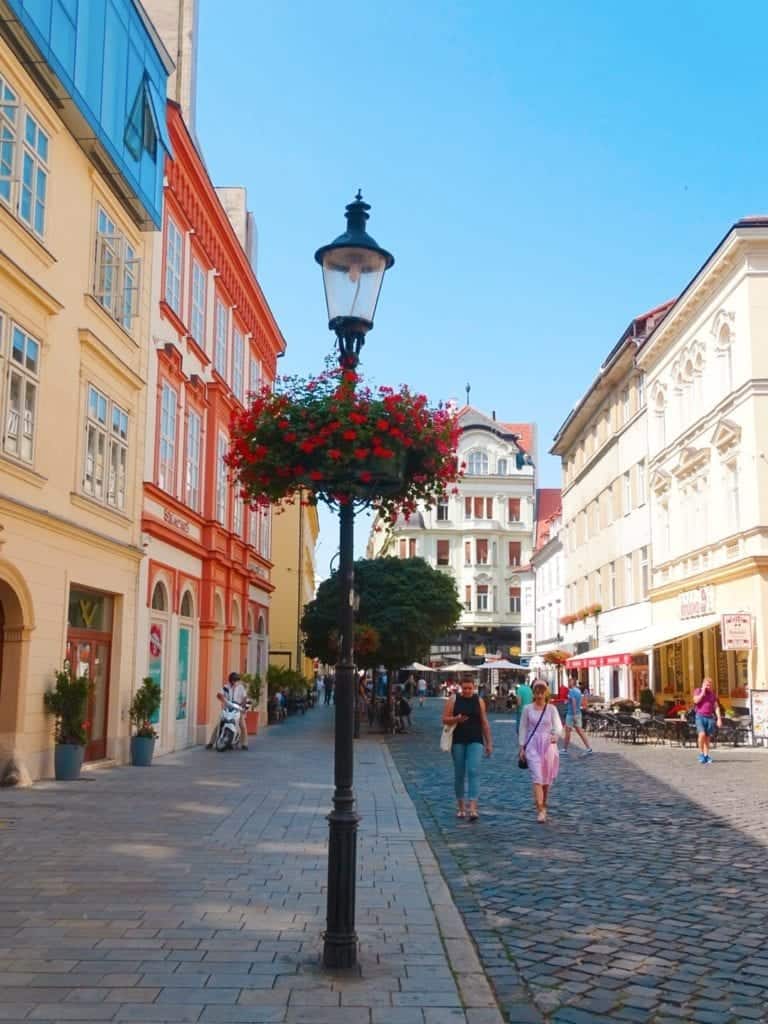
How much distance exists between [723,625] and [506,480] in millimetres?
52509

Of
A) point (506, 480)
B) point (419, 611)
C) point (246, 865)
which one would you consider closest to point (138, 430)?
point (246, 865)

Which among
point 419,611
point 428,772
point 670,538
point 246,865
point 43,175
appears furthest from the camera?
point 670,538

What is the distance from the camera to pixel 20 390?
48.7ft

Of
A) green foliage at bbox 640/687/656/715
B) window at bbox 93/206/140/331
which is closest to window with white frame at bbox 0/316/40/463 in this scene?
window at bbox 93/206/140/331

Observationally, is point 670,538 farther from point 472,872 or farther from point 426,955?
point 426,955

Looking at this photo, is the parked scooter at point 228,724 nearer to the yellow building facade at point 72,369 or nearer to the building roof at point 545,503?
the yellow building facade at point 72,369

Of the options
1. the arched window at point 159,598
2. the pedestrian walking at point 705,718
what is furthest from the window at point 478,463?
the arched window at point 159,598

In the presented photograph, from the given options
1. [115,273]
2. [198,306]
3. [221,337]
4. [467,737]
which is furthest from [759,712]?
[115,273]

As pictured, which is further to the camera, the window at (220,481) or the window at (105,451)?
the window at (220,481)

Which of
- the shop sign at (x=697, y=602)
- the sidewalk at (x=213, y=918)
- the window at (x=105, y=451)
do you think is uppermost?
the window at (x=105, y=451)

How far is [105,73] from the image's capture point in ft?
55.8

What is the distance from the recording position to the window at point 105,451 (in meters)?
17.5

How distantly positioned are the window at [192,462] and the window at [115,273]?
15.6ft

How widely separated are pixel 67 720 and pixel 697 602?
21.5m
